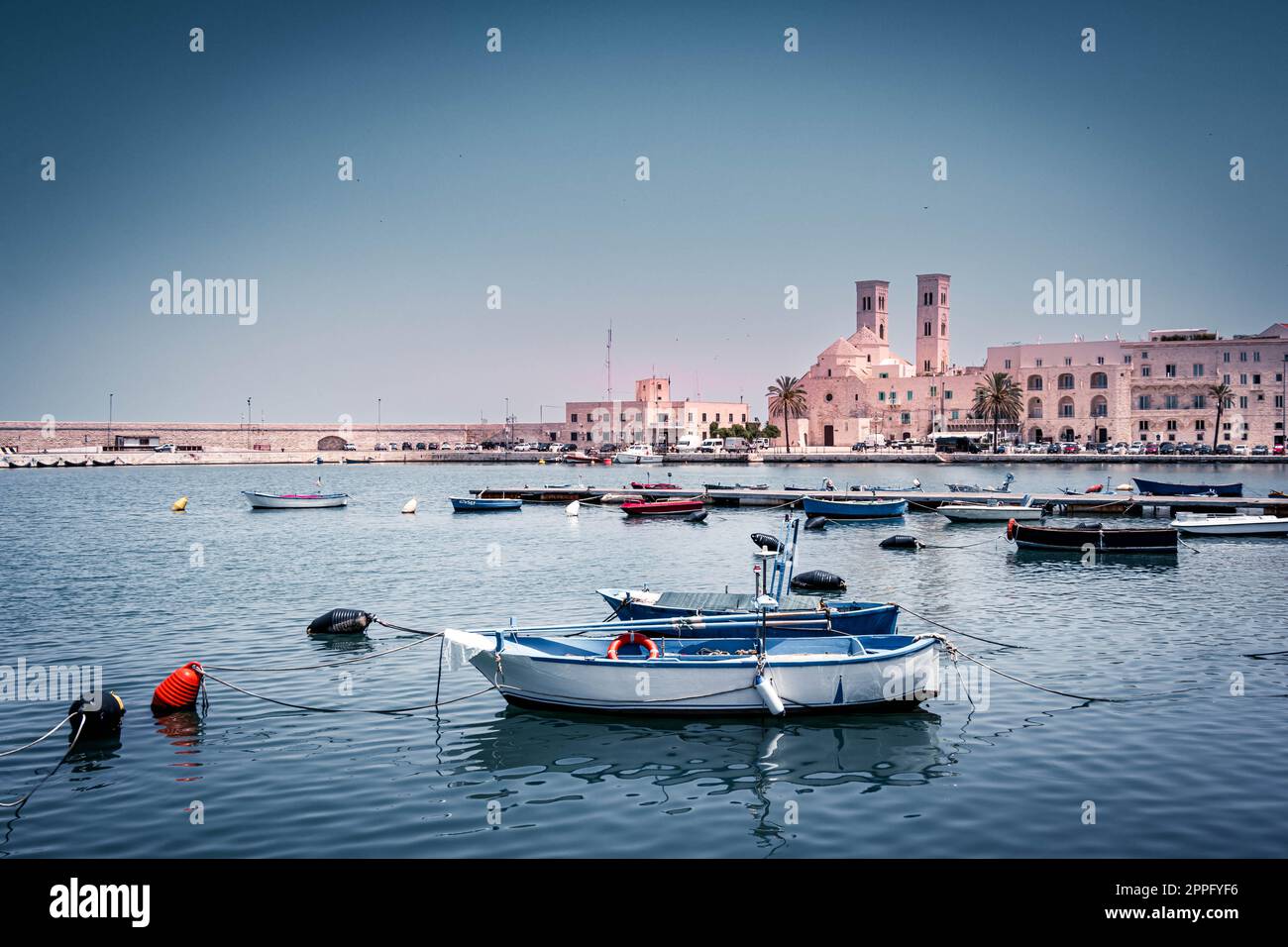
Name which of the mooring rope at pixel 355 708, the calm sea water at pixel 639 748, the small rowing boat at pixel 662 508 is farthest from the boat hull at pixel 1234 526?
the mooring rope at pixel 355 708

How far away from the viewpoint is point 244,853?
12.0m

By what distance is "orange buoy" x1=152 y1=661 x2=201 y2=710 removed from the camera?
17719 mm

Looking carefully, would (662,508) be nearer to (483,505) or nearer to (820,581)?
(483,505)

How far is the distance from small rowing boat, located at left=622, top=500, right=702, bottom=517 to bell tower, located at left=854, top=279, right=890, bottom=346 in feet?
384

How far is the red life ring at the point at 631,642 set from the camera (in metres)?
18.1

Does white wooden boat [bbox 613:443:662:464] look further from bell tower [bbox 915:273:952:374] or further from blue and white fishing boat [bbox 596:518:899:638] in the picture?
blue and white fishing boat [bbox 596:518:899:638]

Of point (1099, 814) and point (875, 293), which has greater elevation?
point (875, 293)

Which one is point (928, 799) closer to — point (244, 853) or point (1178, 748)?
point (1178, 748)

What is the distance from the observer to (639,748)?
1608cm

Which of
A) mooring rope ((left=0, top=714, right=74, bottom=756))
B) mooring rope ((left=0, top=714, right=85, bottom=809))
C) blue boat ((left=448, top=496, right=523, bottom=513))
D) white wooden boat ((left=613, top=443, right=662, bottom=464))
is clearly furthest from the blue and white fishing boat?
white wooden boat ((left=613, top=443, right=662, bottom=464))

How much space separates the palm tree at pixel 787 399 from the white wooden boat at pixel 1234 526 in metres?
98.1
